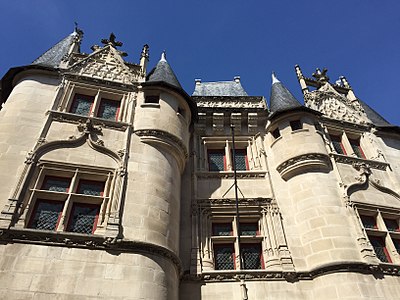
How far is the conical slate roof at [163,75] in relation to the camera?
12375 millimetres

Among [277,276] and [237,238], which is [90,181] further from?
[277,276]

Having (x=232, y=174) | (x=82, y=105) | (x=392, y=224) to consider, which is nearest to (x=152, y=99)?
(x=82, y=105)

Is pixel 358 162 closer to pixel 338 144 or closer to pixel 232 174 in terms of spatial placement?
pixel 338 144

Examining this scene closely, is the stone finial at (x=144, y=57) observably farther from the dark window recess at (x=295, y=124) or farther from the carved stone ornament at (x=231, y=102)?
the dark window recess at (x=295, y=124)

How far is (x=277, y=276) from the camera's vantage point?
888 centimetres

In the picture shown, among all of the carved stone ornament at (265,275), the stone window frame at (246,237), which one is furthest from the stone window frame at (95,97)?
the carved stone ornament at (265,275)

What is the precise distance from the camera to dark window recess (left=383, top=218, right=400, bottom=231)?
1084cm

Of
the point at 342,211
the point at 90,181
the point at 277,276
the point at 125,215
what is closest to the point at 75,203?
the point at 90,181

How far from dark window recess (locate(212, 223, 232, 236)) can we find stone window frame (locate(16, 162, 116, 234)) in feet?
12.2

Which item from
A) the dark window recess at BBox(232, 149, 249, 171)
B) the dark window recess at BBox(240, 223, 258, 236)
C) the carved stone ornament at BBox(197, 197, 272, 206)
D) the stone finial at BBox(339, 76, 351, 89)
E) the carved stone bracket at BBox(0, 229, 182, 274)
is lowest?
the carved stone bracket at BBox(0, 229, 182, 274)

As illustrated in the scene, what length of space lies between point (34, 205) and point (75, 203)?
99cm

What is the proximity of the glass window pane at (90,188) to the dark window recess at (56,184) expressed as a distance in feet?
1.14

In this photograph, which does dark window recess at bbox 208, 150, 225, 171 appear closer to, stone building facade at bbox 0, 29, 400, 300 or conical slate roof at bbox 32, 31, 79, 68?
stone building facade at bbox 0, 29, 400, 300

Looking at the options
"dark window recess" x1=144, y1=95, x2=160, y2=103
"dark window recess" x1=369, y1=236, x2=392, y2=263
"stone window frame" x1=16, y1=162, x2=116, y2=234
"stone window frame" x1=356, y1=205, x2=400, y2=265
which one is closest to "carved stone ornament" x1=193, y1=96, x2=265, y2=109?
"dark window recess" x1=144, y1=95, x2=160, y2=103
